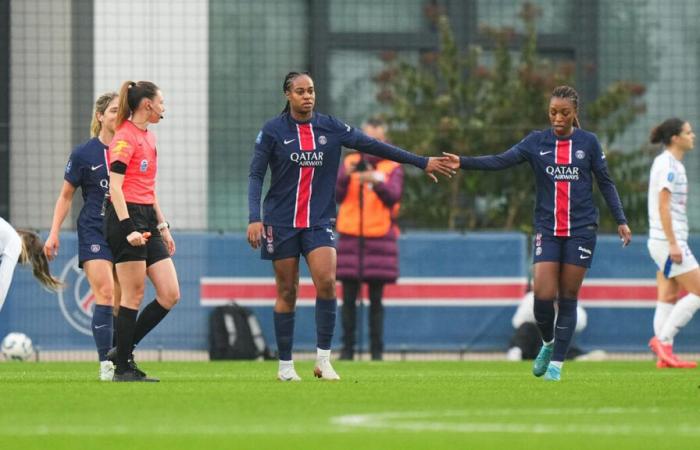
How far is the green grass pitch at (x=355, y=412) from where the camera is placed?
23.8ft

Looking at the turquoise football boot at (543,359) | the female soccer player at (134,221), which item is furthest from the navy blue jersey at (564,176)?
the female soccer player at (134,221)

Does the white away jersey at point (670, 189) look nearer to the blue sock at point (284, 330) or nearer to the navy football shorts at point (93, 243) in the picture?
the blue sock at point (284, 330)

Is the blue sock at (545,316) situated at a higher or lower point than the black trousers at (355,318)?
higher

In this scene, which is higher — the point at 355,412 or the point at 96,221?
the point at 96,221

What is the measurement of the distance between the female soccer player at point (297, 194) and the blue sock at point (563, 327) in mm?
1429

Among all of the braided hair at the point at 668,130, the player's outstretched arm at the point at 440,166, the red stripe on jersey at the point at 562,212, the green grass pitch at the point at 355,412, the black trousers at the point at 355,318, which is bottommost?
the black trousers at the point at 355,318

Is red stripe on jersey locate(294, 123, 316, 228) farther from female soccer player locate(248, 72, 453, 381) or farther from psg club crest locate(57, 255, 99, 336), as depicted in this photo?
psg club crest locate(57, 255, 99, 336)

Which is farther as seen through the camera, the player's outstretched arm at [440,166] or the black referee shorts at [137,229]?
the player's outstretched arm at [440,166]

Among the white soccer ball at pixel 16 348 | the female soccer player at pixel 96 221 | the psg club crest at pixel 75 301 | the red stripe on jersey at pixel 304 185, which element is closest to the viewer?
the red stripe on jersey at pixel 304 185

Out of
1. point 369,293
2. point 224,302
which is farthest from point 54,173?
point 369,293

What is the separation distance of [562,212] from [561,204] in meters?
0.05

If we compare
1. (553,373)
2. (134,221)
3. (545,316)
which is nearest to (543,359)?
(553,373)

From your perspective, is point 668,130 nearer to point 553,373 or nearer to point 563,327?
point 563,327

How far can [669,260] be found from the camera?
15125 mm
